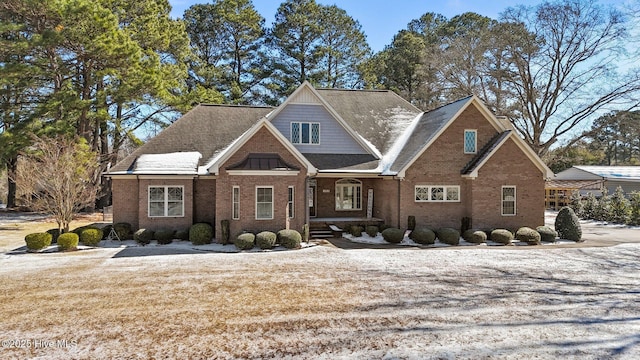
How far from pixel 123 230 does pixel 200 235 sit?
4068mm

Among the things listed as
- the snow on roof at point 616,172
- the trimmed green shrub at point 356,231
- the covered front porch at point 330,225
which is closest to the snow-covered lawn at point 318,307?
the trimmed green shrub at point 356,231

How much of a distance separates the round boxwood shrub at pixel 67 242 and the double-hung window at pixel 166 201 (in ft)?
10.6

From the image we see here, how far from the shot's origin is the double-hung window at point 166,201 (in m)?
18.4

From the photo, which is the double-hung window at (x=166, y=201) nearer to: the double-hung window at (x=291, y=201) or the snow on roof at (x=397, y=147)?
the double-hung window at (x=291, y=201)

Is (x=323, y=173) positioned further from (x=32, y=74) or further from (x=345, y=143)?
(x=32, y=74)

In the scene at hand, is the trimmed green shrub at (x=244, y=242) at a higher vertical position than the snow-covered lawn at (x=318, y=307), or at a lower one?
higher

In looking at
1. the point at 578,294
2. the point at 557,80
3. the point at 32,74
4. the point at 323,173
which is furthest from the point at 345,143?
the point at 557,80

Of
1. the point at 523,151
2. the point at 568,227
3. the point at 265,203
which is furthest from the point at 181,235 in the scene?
the point at 568,227

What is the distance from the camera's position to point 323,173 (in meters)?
19.8

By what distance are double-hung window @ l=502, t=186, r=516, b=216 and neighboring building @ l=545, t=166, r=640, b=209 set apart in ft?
72.6

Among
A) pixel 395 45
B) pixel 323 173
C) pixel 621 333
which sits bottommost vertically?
pixel 621 333

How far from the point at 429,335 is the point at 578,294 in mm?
5614

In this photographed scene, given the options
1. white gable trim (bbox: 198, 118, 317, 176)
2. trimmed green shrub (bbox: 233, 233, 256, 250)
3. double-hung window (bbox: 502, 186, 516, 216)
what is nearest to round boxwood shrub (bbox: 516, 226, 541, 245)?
double-hung window (bbox: 502, 186, 516, 216)

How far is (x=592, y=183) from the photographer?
126 feet
